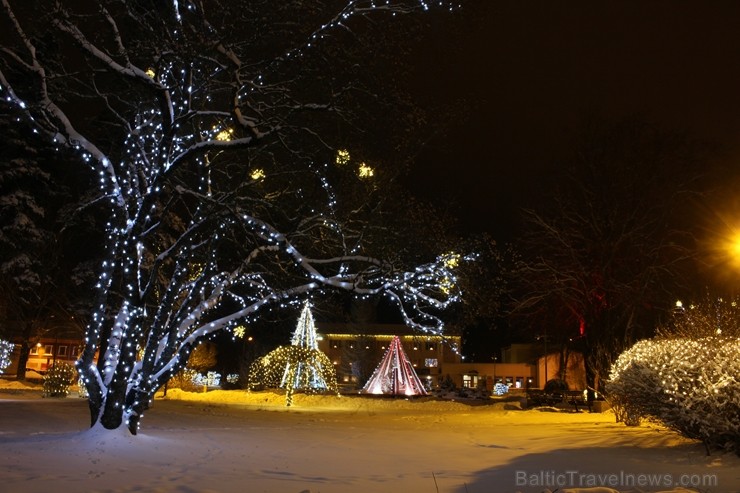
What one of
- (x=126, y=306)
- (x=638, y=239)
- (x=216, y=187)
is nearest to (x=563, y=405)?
(x=638, y=239)

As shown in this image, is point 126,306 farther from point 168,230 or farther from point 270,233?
point 168,230

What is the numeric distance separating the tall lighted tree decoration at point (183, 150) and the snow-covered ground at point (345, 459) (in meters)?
1.85

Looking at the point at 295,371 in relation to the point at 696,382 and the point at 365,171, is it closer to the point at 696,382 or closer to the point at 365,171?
the point at 365,171

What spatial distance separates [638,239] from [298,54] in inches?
782

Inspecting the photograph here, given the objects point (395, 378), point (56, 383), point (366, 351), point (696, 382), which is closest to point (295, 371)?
point (56, 383)

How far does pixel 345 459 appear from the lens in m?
10.8

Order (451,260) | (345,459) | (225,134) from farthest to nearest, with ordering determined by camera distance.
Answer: (451,260)
(225,134)
(345,459)

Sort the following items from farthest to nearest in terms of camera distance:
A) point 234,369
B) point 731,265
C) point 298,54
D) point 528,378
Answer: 1. point 528,378
2. point 234,369
3. point 731,265
4. point 298,54

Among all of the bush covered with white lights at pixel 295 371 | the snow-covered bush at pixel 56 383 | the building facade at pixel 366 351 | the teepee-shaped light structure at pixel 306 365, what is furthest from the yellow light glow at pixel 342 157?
the building facade at pixel 366 351

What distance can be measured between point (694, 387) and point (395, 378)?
28.5 metres

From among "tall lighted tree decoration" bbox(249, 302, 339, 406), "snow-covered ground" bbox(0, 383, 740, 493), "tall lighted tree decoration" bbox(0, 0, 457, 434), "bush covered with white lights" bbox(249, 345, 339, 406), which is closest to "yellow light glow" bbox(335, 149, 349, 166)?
"tall lighted tree decoration" bbox(0, 0, 457, 434)

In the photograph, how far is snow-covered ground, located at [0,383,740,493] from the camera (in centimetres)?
836

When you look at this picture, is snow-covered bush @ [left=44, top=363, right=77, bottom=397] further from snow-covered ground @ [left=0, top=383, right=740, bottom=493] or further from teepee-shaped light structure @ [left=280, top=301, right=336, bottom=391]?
snow-covered ground @ [left=0, top=383, right=740, bottom=493]

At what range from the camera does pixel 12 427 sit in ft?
43.2
